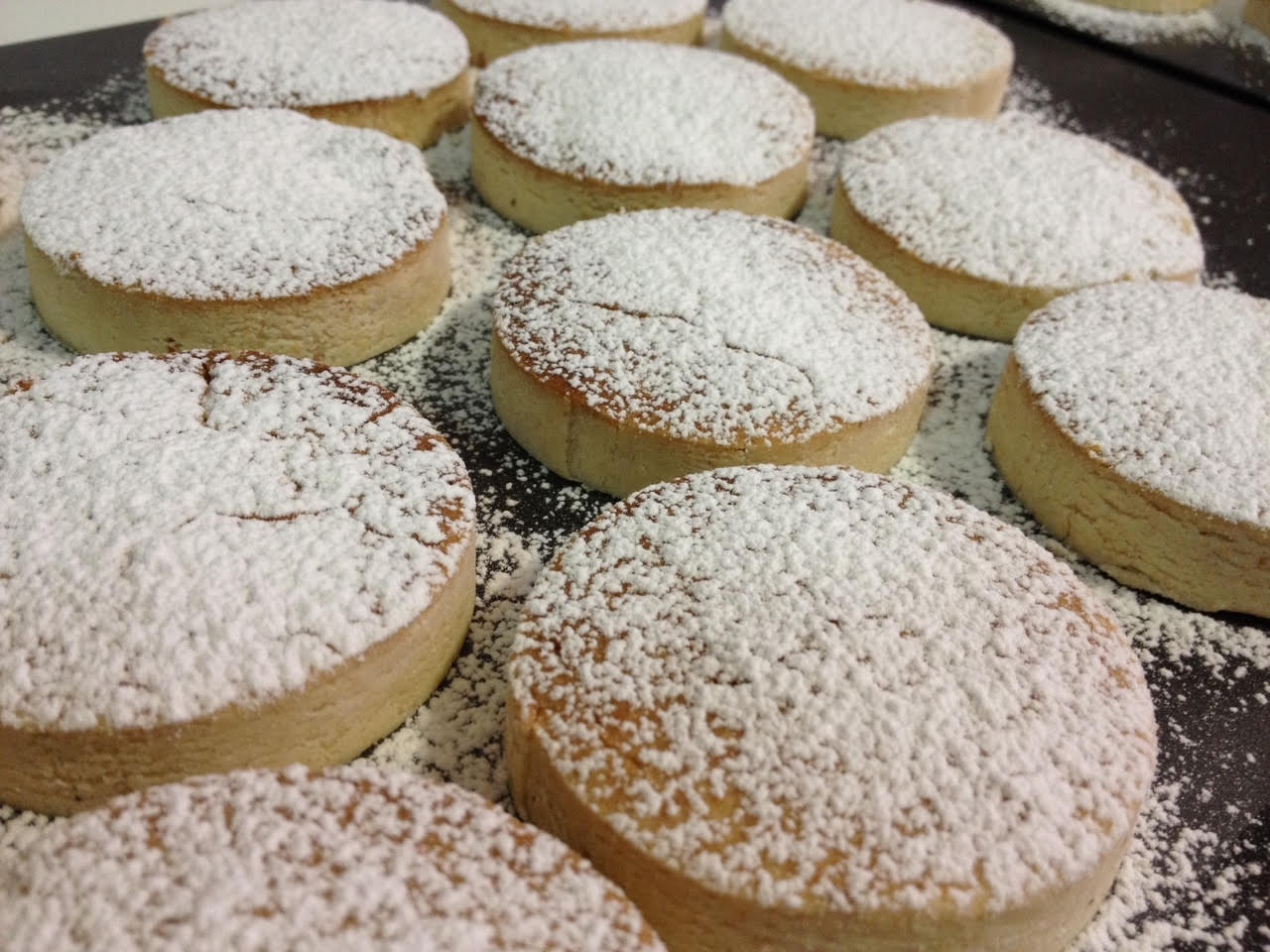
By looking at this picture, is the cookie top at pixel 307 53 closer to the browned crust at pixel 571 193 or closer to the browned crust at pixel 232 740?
the browned crust at pixel 571 193

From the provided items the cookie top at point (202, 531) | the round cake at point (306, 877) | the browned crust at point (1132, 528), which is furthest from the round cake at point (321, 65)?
the round cake at point (306, 877)

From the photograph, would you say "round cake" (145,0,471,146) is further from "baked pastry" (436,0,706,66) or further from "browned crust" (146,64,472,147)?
A: "baked pastry" (436,0,706,66)

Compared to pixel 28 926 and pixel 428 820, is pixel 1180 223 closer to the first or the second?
pixel 428 820

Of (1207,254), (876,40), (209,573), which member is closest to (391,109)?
(876,40)

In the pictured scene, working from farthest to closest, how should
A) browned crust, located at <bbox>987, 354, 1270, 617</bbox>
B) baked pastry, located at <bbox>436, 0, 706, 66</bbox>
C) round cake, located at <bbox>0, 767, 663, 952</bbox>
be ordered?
baked pastry, located at <bbox>436, 0, 706, 66</bbox> < browned crust, located at <bbox>987, 354, 1270, 617</bbox> < round cake, located at <bbox>0, 767, 663, 952</bbox>

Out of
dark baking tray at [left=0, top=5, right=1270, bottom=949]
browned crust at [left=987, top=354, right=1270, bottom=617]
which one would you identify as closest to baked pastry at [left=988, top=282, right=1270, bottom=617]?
browned crust at [left=987, top=354, right=1270, bottom=617]

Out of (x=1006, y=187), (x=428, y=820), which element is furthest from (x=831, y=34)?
(x=428, y=820)

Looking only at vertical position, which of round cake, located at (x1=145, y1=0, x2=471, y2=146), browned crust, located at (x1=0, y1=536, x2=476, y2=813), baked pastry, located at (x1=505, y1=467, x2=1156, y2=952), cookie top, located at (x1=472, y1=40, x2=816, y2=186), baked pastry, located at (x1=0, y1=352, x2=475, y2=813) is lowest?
browned crust, located at (x1=0, y1=536, x2=476, y2=813)

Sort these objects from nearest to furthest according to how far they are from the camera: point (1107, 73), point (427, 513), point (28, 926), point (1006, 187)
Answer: point (28, 926)
point (427, 513)
point (1006, 187)
point (1107, 73)
